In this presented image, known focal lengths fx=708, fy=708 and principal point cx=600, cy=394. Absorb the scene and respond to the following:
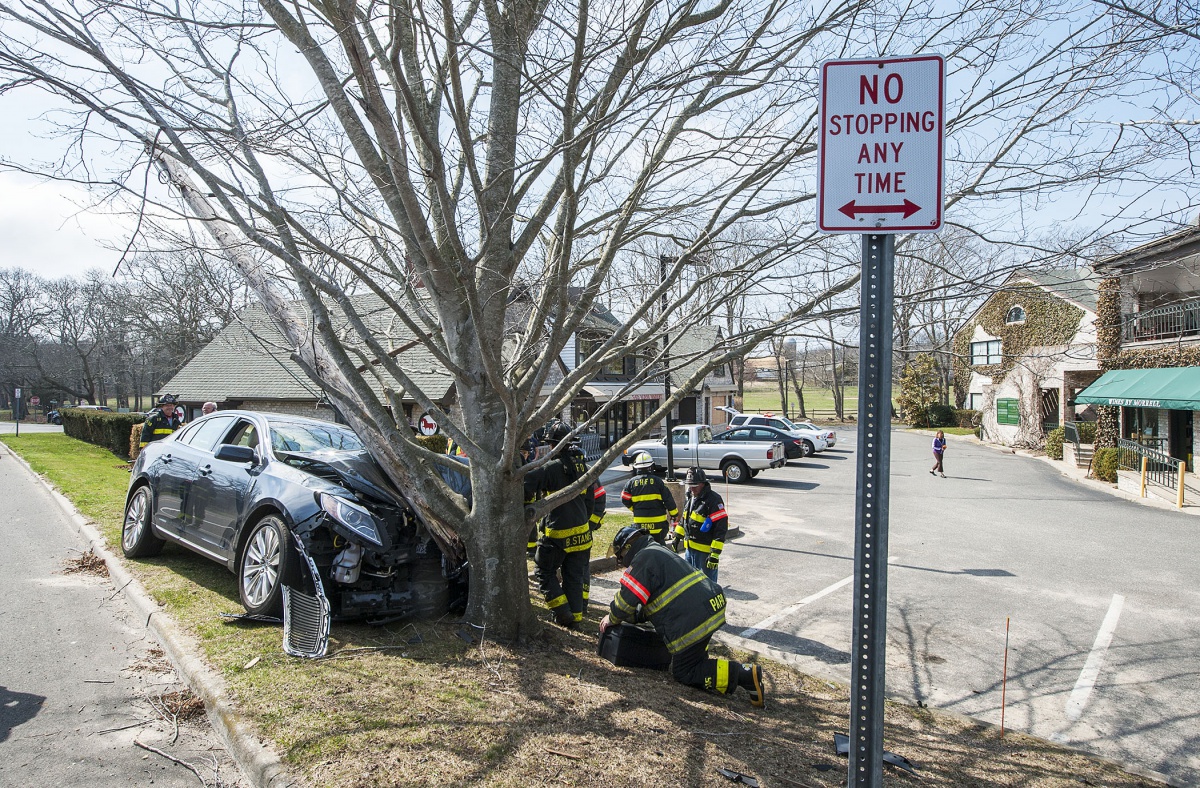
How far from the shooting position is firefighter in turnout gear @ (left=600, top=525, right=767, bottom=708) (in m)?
4.84

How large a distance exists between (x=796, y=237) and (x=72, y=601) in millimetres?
6426

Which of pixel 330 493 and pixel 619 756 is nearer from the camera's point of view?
pixel 619 756

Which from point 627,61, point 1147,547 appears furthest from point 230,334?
point 1147,547

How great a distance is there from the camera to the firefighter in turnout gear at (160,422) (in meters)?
12.5

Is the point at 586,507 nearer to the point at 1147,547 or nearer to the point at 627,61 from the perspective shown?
the point at 627,61

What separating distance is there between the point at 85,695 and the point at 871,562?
440 centimetres

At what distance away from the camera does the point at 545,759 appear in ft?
11.2

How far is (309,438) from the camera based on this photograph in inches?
241

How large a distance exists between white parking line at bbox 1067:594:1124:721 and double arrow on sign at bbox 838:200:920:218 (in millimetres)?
4798

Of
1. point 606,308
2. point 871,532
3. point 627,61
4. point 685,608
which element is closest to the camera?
point 871,532

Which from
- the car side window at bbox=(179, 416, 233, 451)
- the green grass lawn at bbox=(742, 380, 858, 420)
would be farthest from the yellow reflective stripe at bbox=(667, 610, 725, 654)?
the green grass lawn at bbox=(742, 380, 858, 420)

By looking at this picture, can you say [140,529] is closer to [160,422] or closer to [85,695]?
[85,695]

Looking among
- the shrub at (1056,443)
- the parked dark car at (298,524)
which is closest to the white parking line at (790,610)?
the parked dark car at (298,524)

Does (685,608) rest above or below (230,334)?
below
